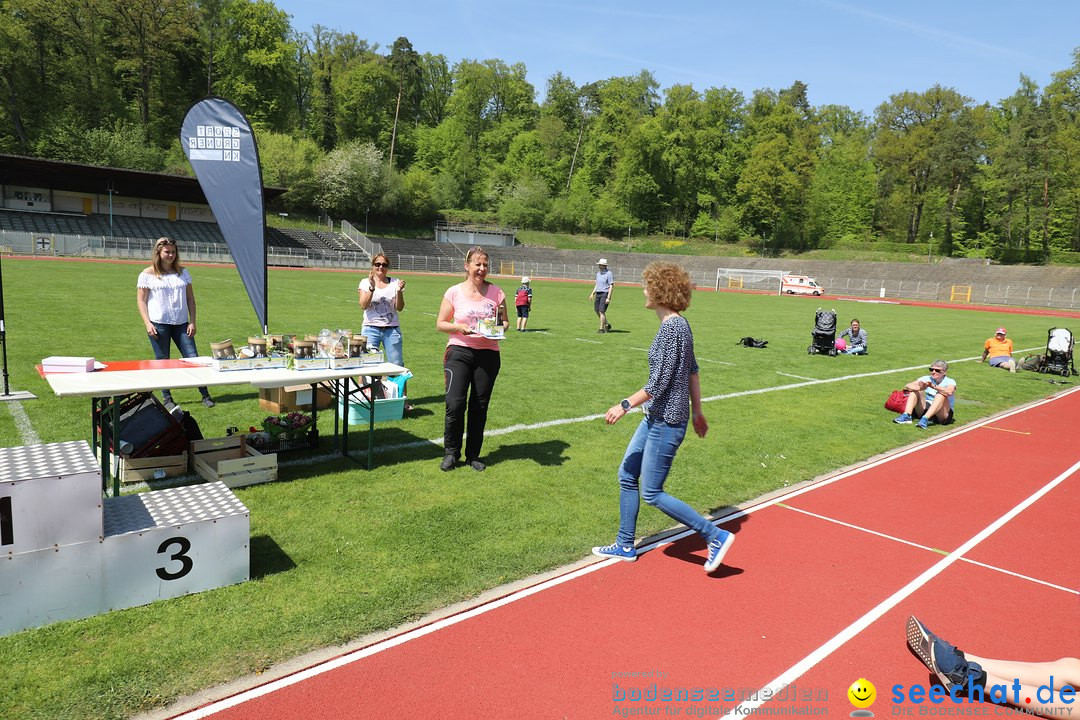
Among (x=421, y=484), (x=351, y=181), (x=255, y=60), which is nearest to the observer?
(x=421, y=484)

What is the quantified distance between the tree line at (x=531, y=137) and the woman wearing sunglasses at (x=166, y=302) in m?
65.2

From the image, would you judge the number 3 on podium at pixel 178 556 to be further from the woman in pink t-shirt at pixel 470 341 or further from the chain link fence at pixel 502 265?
the chain link fence at pixel 502 265

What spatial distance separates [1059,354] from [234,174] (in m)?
17.2

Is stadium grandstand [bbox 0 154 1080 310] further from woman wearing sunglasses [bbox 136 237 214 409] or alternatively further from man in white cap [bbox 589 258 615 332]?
woman wearing sunglasses [bbox 136 237 214 409]

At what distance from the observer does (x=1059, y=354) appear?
50.0 ft

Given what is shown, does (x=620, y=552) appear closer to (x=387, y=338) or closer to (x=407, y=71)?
(x=387, y=338)

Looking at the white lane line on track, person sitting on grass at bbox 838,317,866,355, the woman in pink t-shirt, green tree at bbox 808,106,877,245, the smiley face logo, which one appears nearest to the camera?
the smiley face logo

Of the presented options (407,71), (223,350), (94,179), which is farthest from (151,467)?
(407,71)

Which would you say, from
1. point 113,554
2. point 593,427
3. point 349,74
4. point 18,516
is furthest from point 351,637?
point 349,74

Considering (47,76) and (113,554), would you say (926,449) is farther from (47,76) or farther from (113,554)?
(47,76)

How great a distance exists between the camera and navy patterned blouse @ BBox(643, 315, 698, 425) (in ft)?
14.5

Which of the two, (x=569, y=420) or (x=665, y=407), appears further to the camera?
(x=569, y=420)

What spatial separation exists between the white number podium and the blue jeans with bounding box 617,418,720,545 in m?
2.49

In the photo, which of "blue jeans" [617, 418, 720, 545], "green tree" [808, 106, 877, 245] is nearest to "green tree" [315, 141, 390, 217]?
"green tree" [808, 106, 877, 245]
